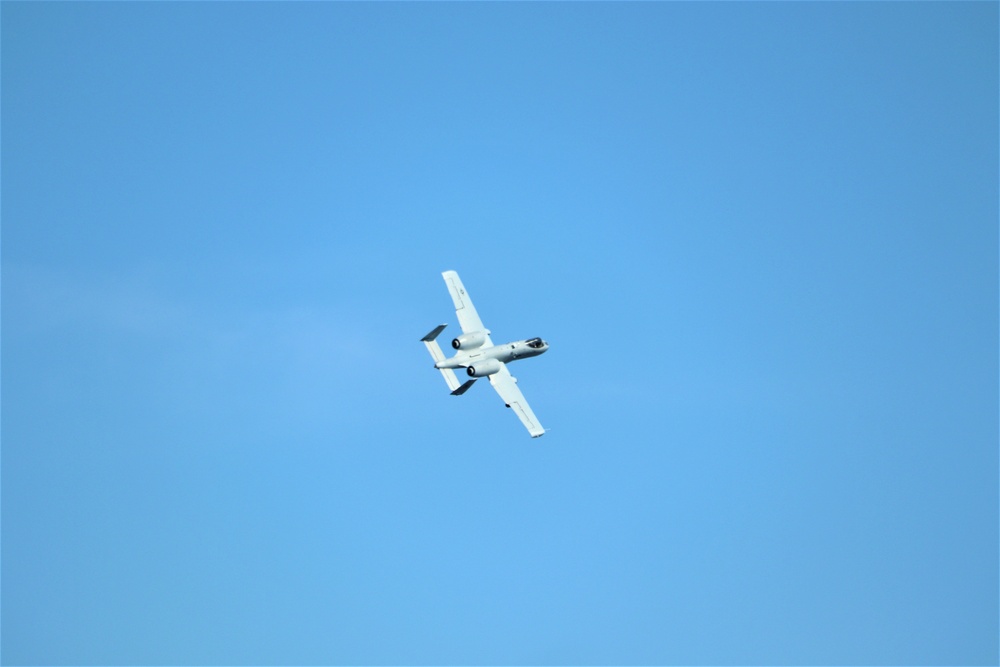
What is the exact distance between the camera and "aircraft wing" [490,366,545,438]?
116 metres

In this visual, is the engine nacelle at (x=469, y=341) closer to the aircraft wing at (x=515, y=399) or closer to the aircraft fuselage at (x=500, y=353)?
the aircraft fuselage at (x=500, y=353)

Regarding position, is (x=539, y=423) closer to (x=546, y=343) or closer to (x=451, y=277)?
(x=546, y=343)

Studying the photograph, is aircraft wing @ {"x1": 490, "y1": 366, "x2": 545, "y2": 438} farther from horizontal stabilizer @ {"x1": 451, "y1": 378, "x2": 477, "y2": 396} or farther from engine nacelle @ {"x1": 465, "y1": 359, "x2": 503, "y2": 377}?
horizontal stabilizer @ {"x1": 451, "y1": 378, "x2": 477, "y2": 396}

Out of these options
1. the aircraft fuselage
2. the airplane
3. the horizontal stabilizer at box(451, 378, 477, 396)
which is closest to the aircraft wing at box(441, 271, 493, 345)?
the airplane

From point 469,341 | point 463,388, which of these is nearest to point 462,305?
point 469,341

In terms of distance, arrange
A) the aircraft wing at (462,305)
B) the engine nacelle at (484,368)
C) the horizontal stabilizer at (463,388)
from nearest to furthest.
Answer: the horizontal stabilizer at (463,388), the engine nacelle at (484,368), the aircraft wing at (462,305)

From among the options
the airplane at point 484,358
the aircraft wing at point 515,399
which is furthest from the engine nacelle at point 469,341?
the aircraft wing at point 515,399

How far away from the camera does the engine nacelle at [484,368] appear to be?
377 ft

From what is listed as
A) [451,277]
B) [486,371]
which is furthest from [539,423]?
[451,277]

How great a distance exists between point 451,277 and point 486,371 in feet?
36.1

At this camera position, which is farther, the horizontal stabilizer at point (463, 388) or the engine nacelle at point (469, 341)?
the engine nacelle at point (469, 341)

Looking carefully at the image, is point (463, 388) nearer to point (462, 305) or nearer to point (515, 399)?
point (515, 399)

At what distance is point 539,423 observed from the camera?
11706 cm

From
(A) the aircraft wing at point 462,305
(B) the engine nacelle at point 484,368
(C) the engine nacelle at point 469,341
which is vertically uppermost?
(A) the aircraft wing at point 462,305
